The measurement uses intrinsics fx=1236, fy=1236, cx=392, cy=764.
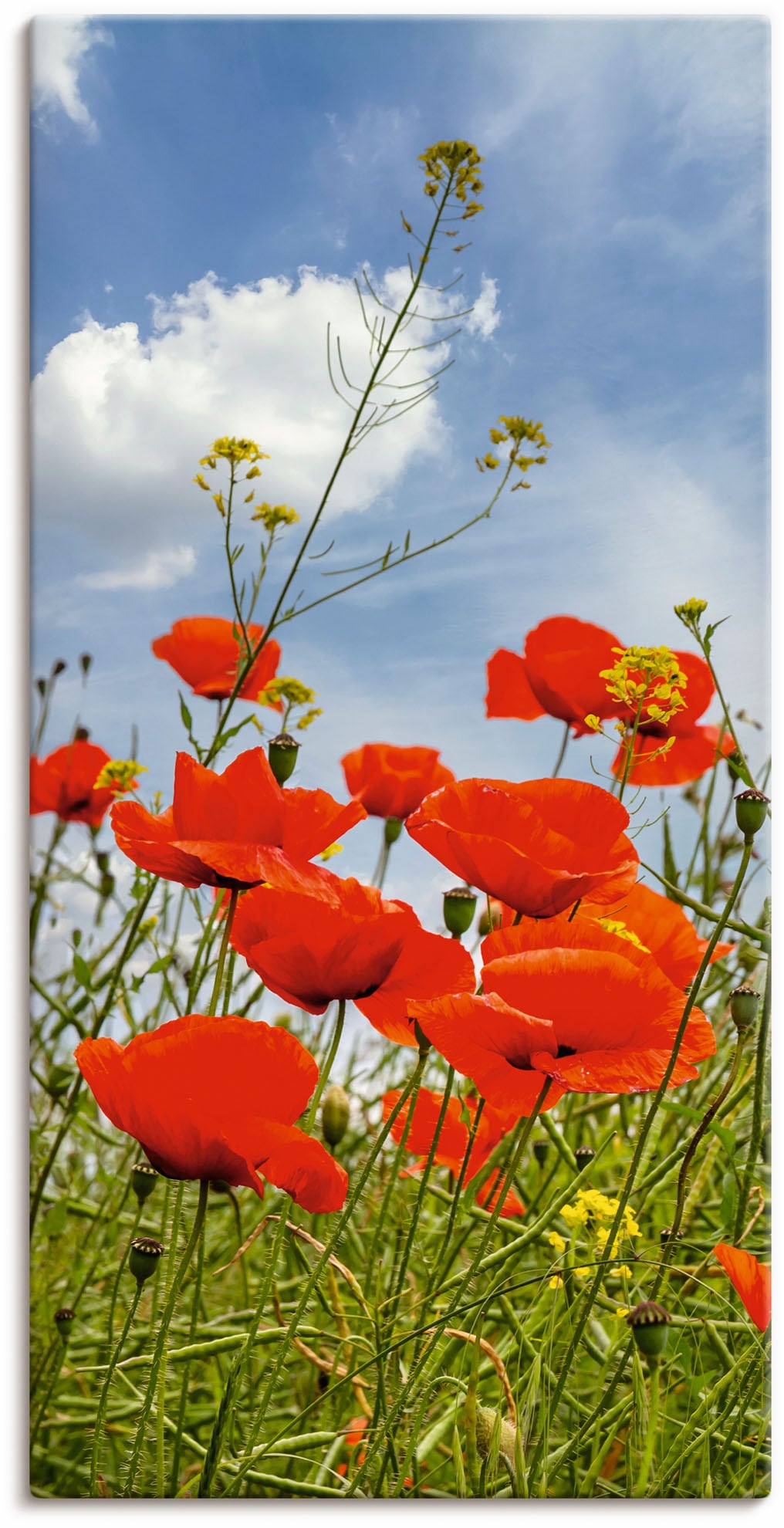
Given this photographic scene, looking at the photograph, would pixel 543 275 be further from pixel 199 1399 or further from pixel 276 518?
pixel 199 1399

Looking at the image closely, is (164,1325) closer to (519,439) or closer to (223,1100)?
(223,1100)

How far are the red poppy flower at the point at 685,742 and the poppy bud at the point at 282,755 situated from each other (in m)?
0.32

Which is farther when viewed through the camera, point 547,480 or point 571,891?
point 547,480

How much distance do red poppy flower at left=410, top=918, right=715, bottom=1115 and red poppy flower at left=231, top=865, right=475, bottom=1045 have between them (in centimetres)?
4

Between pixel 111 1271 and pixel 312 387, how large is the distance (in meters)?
0.97

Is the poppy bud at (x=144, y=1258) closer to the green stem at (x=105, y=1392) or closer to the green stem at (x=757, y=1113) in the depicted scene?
the green stem at (x=105, y=1392)

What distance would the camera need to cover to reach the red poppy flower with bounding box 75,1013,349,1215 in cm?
71

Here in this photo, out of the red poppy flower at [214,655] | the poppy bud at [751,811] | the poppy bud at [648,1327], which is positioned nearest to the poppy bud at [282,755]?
the red poppy flower at [214,655]

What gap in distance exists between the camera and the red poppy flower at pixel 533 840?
77cm

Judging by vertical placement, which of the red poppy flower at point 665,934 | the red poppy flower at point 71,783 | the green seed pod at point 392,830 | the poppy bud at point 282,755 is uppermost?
the red poppy flower at point 71,783

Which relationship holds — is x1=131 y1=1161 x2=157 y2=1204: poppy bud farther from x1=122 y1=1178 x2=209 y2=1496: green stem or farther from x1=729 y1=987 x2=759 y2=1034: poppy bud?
x1=729 y1=987 x2=759 y2=1034: poppy bud

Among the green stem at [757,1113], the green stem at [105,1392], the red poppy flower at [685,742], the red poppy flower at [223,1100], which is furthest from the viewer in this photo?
the red poppy flower at [685,742]

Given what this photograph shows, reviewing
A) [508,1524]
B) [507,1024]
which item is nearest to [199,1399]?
[508,1524]

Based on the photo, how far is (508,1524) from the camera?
1102 mm
